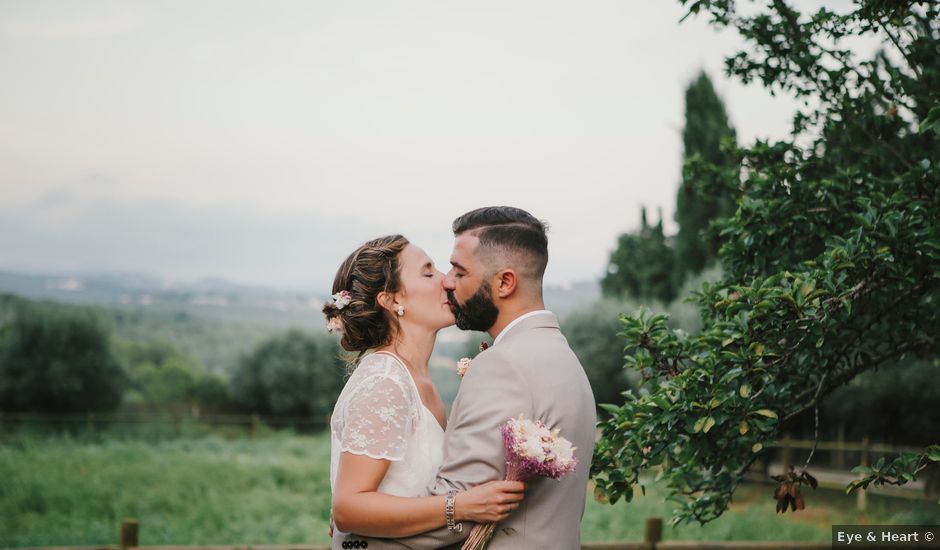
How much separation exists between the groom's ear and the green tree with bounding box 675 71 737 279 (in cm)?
2363

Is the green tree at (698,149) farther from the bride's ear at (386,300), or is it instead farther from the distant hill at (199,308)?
the bride's ear at (386,300)

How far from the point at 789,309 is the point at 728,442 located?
2.98ft

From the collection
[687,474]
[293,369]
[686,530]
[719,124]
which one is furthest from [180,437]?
[687,474]

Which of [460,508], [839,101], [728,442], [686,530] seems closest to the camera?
[460,508]

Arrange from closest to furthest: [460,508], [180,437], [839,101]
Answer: [460,508], [839,101], [180,437]

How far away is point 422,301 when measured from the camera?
3576 mm

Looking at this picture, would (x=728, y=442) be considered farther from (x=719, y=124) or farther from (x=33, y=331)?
(x=33, y=331)

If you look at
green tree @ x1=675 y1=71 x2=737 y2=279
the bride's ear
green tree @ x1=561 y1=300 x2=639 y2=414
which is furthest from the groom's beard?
green tree @ x1=675 y1=71 x2=737 y2=279

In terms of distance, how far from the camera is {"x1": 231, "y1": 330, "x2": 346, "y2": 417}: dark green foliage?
30141mm

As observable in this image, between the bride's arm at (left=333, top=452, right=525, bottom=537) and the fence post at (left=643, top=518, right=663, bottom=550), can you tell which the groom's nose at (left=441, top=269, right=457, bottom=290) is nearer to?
the bride's arm at (left=333, top=452, right=525, bottom=537)

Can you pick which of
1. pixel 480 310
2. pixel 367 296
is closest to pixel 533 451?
pixel 480 310

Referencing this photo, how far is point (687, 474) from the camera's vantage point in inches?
171

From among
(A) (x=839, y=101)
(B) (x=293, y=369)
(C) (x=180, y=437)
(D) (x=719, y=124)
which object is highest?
(D) (x=719, y=124)

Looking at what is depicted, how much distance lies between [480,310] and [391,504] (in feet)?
2.58
